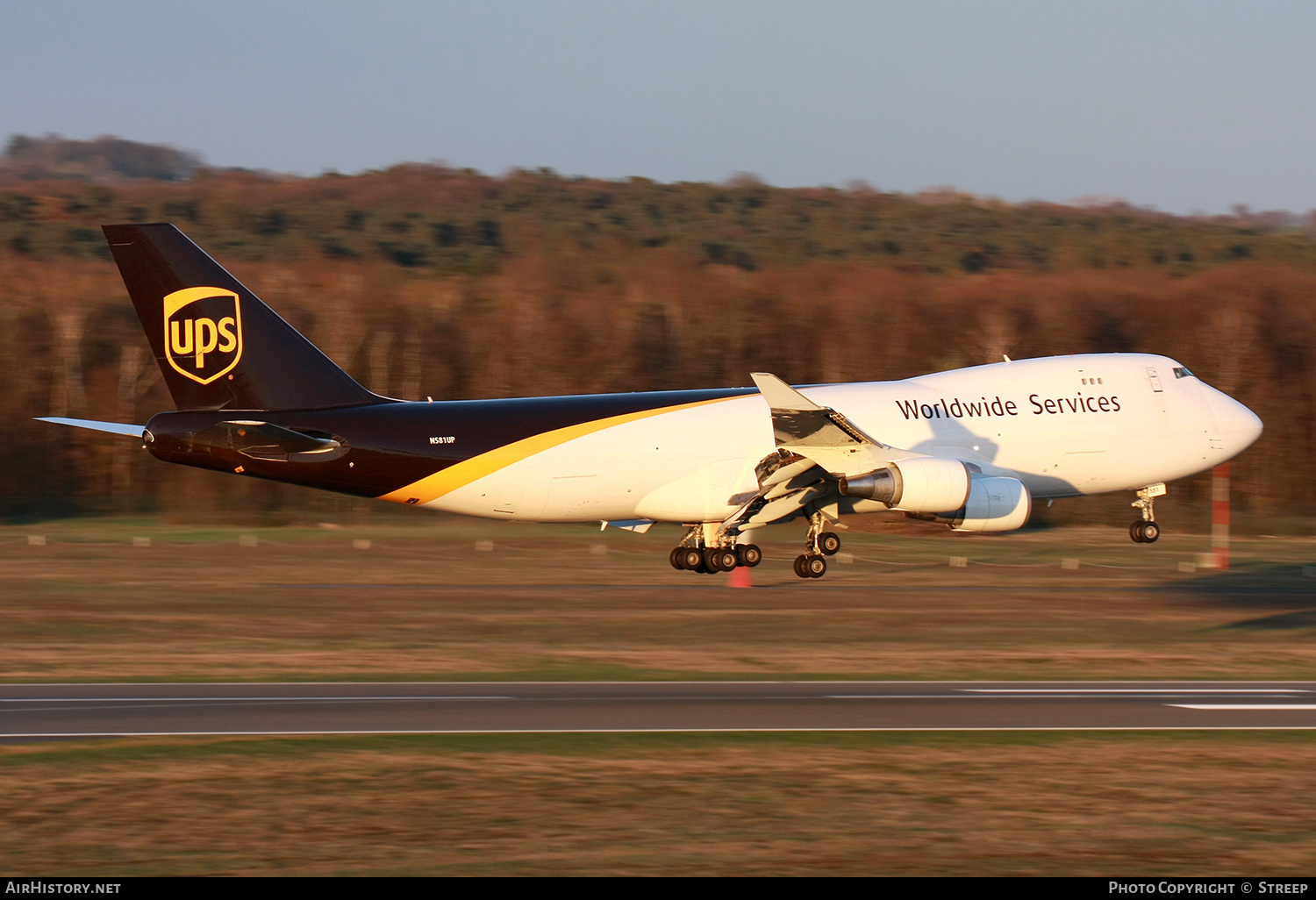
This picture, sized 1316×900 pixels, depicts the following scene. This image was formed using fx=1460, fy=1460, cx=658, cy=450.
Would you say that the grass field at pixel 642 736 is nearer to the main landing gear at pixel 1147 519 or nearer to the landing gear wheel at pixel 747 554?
the landing gear wheel at pixel 747 554

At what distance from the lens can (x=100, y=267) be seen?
72.8m

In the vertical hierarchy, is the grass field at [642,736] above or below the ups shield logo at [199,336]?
below

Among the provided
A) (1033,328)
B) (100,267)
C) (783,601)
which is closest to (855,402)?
(783,601)

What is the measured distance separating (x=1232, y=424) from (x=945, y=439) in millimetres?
7219

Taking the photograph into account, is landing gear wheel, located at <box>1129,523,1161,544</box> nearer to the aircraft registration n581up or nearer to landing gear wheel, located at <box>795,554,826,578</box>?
the aircraft registration n581up

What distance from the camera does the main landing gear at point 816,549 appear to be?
29484 millimetres

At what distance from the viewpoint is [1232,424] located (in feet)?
105

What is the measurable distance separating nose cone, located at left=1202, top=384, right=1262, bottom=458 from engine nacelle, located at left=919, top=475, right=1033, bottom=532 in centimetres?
674

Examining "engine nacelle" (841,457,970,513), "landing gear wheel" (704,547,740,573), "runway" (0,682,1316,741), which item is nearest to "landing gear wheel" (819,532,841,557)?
"landing gear wheel" (704,547,740,573)

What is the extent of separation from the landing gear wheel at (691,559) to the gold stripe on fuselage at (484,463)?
3860 millimetres

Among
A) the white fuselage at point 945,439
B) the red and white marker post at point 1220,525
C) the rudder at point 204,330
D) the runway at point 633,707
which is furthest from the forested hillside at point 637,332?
the runway at point 633,707

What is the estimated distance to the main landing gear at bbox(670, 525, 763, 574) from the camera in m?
30.2

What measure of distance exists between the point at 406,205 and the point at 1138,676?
10077 cm

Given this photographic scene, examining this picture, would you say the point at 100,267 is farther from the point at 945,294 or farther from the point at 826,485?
the point at 826,485
